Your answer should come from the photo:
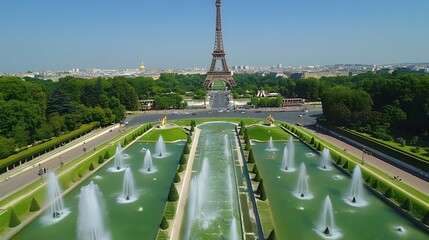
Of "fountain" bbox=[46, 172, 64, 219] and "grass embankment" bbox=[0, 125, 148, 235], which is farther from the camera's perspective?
"fountain" bbox=[46, 172, 64, 219]

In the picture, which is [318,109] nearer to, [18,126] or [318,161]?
[318,161]

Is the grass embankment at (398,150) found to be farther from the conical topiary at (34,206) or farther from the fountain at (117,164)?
the conical topiary at (34,206)

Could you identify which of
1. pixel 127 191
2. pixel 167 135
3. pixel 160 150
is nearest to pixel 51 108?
pixel 167 135

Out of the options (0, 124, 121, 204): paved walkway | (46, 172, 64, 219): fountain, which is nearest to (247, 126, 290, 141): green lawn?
(0, 124, 121, 204): paved walkway

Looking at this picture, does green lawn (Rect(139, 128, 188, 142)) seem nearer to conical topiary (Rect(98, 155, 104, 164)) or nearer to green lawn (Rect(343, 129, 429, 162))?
conical topiary (Rect(98, 155, 104, 164))

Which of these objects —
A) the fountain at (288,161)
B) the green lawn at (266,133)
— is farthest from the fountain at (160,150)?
the fountain at (288,161)

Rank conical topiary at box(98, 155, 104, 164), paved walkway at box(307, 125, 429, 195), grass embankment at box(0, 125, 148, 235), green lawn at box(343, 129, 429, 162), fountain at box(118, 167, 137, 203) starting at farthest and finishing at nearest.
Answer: conical topiary at box(98, 155, 104, 164)
green lawn at box(343, 129, 429, 162)
paved walkway at box(307, 125, 429, 195)
fountain at box(118, 167, 137, 203)
grass embankment at box(0, 125, 148, 235)

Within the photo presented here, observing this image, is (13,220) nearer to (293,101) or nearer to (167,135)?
(167,135)
